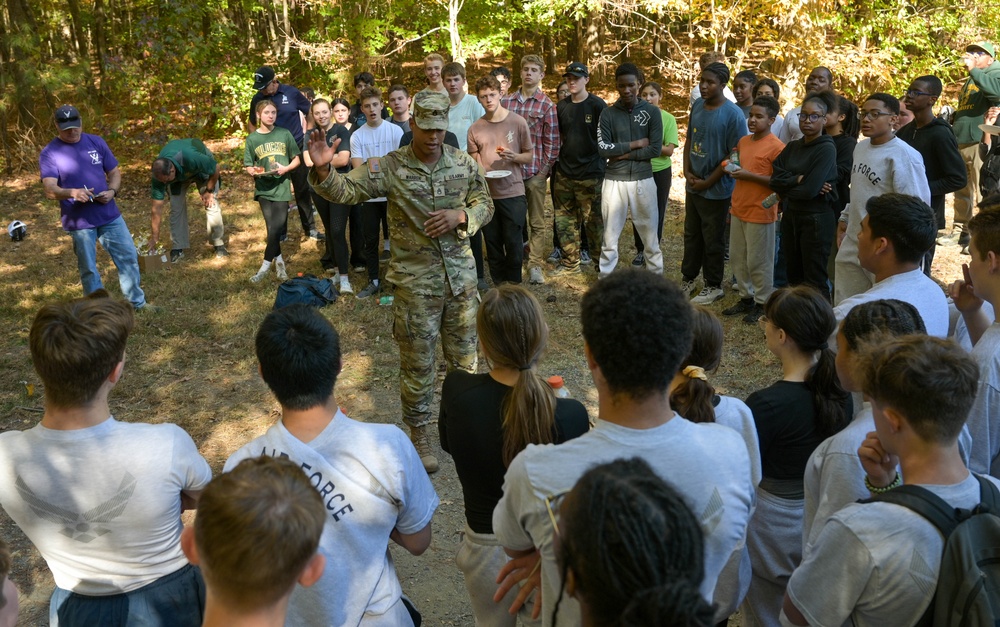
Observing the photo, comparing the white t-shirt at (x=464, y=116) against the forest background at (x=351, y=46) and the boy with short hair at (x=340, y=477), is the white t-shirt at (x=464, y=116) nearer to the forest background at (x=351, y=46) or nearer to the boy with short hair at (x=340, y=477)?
the forest background at (x=351, y=46)

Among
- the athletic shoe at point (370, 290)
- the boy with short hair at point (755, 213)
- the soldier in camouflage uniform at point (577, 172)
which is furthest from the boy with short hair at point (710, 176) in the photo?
the athletic shoe at point (370, 290)

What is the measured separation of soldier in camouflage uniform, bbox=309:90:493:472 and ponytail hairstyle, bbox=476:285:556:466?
2120 mm

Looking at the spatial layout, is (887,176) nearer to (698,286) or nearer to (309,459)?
(698,286)

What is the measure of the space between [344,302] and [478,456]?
5.64 m

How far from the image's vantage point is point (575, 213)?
29.2 ft

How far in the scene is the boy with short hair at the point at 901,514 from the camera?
1980mm

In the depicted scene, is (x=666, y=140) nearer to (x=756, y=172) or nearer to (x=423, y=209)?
(x=756, y=172)

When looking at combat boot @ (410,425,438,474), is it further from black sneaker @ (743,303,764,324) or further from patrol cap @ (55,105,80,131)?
patrol cap @ (55,105,80,131)

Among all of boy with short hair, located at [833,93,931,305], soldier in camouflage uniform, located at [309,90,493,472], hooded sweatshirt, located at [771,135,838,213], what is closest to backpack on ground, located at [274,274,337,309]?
soldier in camouflage uniform, located at [309,90,493,472]

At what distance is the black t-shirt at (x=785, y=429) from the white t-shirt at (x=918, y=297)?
26.4 inches

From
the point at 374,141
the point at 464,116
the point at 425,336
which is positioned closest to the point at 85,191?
the point at 374,141

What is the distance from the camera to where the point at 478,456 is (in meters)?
2.88

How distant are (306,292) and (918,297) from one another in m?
5.76

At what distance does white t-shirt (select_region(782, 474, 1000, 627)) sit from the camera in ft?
6.45
